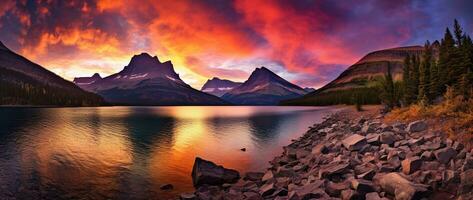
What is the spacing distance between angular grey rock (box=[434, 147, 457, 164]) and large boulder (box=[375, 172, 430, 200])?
298 cm

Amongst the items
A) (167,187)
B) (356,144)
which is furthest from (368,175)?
(167,187)

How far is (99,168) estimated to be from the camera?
26109mm

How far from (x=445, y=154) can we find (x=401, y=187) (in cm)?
404

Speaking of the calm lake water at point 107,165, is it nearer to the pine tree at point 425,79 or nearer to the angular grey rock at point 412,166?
the angular grey rock at point 412,166

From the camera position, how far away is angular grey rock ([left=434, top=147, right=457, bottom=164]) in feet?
44.4

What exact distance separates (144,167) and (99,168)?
13.5 feet

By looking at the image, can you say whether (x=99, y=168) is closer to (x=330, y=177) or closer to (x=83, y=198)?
(x=83, y=198)

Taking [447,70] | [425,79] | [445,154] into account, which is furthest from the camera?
[425,79]

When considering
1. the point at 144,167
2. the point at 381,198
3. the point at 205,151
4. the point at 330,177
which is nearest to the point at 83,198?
the point at 144,167

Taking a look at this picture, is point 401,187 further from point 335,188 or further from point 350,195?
point 335,188

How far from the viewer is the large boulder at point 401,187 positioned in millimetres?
11203

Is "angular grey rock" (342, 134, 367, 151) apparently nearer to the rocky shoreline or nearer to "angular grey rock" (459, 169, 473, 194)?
the rocky shoreline

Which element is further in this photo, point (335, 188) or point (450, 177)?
point (335, 188)

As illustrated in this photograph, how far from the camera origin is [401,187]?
1163 centimetres
